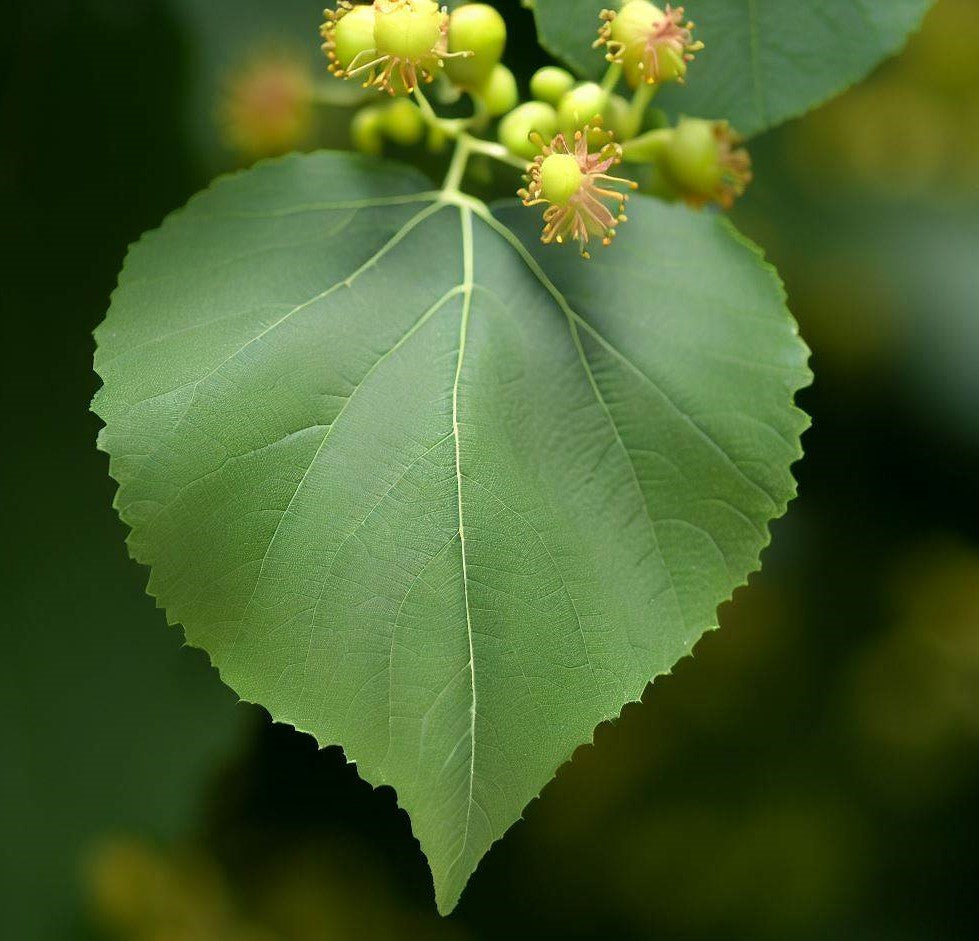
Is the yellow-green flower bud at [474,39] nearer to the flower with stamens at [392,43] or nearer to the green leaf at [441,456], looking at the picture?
the flower with stamens at [392,43]

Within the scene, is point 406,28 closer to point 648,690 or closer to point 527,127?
point 527,127

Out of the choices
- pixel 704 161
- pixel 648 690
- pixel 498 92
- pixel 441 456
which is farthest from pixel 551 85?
pixel 648 690

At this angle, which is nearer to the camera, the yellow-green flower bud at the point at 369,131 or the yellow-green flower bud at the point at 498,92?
the yellow-green flower bud at the point at 498,92

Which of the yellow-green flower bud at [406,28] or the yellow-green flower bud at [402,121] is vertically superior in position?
the yellow-green flower bud at [406,28]

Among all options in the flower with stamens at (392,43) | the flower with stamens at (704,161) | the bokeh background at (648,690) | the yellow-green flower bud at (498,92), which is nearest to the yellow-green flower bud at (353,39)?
the flower with stamens at (392,43)

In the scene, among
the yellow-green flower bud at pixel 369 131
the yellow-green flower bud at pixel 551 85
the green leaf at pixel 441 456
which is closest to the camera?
the green leaf at pixel 441 456

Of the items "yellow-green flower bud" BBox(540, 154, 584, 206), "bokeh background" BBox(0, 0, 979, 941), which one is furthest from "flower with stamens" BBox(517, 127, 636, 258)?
"bokeh background" BBox(0, 0, 979, 941)
